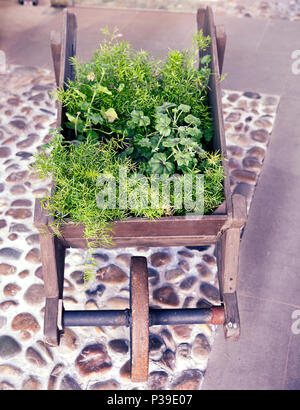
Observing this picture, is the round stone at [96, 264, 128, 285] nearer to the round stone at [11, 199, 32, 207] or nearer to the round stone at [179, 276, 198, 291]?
the round stone at [179, 276, 198, 291]

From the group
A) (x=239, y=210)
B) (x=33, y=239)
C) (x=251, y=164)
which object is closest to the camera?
(x=239, y=210)

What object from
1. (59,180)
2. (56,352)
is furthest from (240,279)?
(59,180)

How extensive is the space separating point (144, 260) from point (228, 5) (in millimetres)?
3865

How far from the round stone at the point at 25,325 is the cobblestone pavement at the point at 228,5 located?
375cm

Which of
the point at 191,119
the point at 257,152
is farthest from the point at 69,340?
the point at 257,152

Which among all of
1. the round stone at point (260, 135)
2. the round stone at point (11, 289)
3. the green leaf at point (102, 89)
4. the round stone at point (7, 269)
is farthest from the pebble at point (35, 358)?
the round stone at point (260, 135)

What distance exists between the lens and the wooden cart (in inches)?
63.2

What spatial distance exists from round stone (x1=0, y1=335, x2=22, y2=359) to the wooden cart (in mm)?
297

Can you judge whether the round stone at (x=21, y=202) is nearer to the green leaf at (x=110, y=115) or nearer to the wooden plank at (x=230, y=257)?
the green leaf at (x=110, y=115)

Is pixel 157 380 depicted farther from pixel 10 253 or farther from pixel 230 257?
pixel 10 253

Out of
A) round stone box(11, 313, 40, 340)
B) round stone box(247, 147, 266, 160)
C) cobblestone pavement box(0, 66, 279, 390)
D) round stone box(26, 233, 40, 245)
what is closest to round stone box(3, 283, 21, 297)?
cobblestone pavement box(0, 66, 279, 390)

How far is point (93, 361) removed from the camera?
1905 mm
